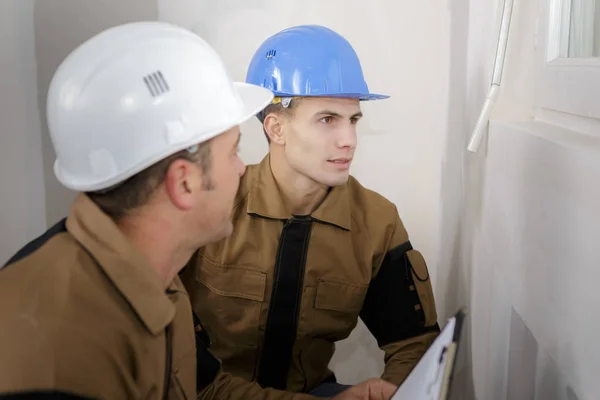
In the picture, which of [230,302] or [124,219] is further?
[230,302]

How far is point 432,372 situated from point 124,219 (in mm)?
418

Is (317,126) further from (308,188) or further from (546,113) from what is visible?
(546,113)

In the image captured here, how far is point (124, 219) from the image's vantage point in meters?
0.73

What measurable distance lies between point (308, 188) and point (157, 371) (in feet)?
1.91

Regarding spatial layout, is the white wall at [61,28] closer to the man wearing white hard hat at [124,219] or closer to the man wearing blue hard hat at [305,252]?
the man wearing blue hard hat at [305,252]

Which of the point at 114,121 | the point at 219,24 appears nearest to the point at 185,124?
the point at 114,121

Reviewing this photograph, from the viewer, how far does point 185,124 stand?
729 millimetres

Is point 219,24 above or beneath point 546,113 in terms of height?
above

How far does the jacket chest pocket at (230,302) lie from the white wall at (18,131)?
0.46 metres

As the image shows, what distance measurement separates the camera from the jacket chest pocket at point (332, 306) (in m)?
1.18

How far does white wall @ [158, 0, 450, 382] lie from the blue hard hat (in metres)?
0.34

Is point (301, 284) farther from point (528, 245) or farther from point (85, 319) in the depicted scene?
point (85, 319)

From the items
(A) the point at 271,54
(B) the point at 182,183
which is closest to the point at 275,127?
(A) the point at 271,54

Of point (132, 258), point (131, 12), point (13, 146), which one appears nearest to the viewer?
point (132, 258)
